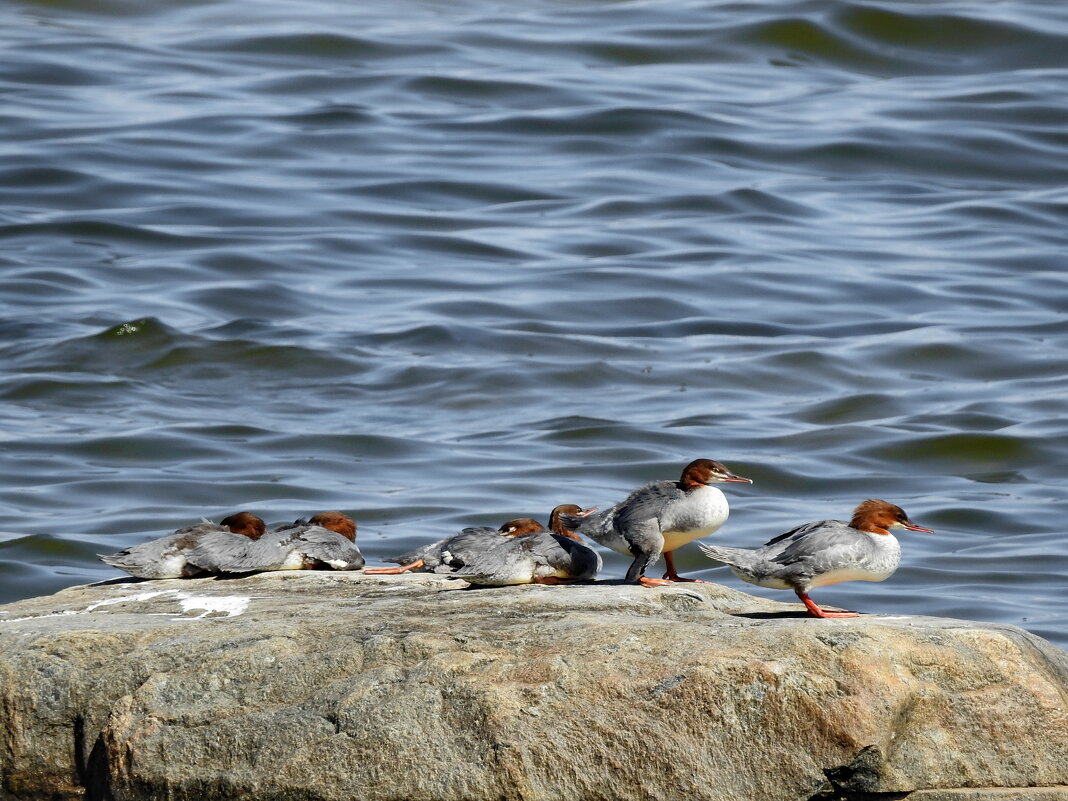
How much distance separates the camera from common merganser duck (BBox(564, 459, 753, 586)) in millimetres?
6309

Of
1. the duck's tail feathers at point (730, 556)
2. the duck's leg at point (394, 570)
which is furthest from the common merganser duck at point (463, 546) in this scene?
the duck's tail feathers at point (730, 556)

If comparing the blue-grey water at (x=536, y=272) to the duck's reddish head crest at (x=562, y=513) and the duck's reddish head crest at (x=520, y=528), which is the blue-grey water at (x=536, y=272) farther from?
the duck's reddish head crest at (x=520, y=528)

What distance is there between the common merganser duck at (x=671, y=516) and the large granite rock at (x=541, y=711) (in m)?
0.81

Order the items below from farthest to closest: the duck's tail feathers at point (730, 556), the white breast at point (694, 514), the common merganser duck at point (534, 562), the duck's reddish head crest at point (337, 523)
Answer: the duck's reddish head crest at point (337, 523) → the common merganser duck at point (534, 562) → the white breast at point (694, 514) → the duck's tail feathers at point (730, 556)

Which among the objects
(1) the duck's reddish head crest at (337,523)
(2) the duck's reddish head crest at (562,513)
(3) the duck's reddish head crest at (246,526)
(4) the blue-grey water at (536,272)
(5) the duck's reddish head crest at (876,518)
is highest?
(5) the duck's reddish head crest at (876,518)

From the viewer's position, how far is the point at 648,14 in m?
30.8

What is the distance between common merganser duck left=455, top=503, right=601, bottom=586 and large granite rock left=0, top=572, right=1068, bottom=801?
0.89 meters

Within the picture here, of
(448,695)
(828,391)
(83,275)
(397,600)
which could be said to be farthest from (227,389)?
(448,695)

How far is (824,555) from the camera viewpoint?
5898 mm

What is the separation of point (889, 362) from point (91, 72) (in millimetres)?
15697

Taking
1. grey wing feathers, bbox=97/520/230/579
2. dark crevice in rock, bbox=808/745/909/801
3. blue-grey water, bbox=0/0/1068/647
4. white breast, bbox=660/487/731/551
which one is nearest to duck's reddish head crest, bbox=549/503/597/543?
white breast, bbox=660/487/731/551

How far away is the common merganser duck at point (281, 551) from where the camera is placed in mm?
7027

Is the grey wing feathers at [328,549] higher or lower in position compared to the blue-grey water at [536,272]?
higher

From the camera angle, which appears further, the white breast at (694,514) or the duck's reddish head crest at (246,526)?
the duck's reddish head crest at (246,526)
